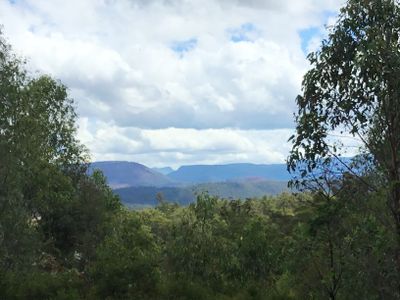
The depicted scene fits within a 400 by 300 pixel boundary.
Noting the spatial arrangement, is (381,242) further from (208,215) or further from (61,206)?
(61,206)

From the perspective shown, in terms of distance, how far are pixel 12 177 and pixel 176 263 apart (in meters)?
10.5

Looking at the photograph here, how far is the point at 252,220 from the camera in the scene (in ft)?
92.3

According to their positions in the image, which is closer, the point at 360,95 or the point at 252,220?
the point at 360,95

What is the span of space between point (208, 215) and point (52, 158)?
19202mm

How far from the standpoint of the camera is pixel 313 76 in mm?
12000

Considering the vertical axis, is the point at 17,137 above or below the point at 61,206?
above

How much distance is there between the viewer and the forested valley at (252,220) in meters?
11.5

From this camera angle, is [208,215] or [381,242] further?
[208,215]

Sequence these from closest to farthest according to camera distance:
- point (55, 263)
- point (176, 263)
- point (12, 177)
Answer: point (12, 177) → point (176, 263) → point (55, 263)

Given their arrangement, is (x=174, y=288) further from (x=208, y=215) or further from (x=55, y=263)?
(x=55, y=263)

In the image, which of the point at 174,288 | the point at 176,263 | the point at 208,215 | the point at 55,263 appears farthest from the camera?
the point at 55,263

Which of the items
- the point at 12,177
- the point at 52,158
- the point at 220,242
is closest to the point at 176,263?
the point at 220,242

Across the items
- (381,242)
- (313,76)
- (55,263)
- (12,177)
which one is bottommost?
(55,263)

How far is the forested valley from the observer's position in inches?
453
